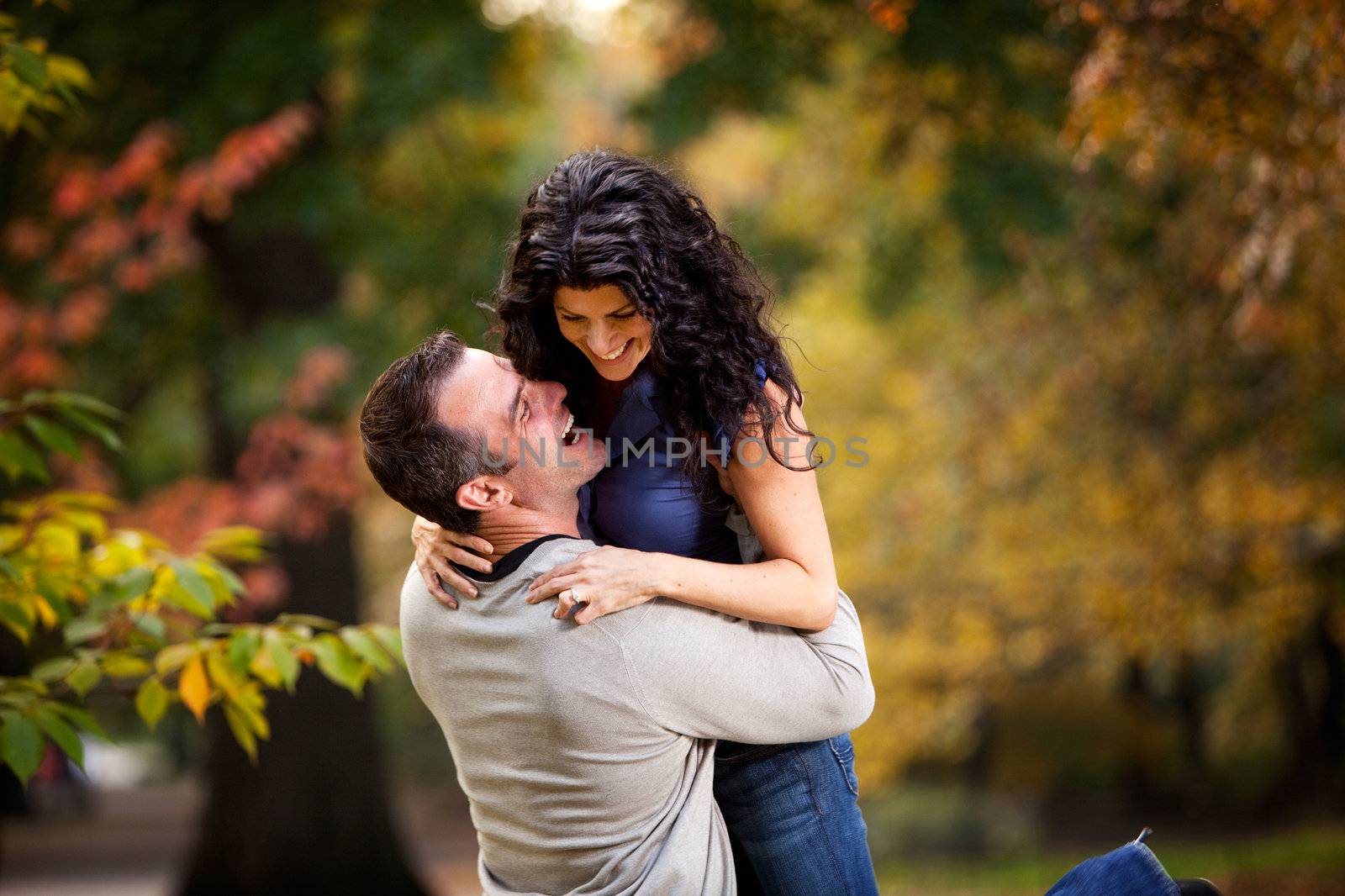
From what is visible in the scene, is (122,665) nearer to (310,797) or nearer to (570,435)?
(570,435)

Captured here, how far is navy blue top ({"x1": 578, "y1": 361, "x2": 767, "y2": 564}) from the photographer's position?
94.3 inches

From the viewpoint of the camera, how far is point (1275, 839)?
1239 cm

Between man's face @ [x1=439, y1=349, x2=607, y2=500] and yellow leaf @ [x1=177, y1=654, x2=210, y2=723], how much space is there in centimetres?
82

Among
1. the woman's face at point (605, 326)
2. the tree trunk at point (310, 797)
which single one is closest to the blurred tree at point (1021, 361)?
the woman's face at point (605, 326)

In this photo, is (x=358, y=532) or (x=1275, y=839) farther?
(x=1275, y=839)

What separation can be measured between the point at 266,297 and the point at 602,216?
21.6 ft

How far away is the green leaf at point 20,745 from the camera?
7.63 feet

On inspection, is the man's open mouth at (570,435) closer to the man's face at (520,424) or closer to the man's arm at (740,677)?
the man's face at (520,424)

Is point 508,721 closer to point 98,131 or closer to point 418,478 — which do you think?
point 418,478

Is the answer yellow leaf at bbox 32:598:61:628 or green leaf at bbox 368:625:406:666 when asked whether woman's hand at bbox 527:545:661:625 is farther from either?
yellow leaf at bbox 32:598:61:628

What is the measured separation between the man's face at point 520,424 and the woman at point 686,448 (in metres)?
0.06

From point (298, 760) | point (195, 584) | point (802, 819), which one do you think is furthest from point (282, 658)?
point (298, 760)

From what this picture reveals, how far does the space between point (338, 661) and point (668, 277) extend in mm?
1147

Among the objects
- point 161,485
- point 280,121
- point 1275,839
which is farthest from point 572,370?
point 1275,839
